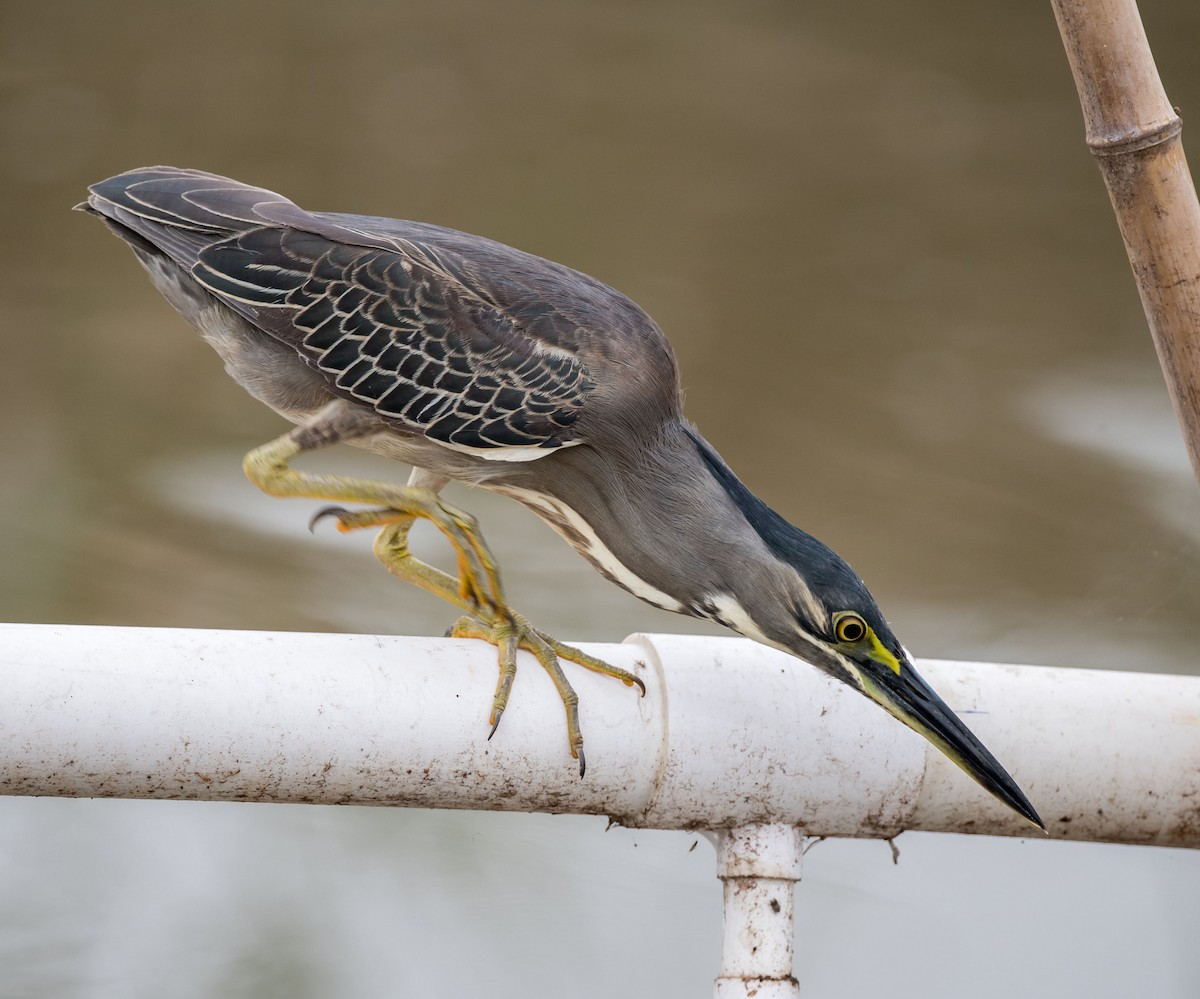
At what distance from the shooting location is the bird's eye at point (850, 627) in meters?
1.45

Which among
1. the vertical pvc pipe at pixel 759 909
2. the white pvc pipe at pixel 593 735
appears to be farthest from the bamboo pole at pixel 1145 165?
the vertical pvc pipe at pixel 759 909

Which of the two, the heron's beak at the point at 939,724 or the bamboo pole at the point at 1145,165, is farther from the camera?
the heron's beak at the point at 939,724

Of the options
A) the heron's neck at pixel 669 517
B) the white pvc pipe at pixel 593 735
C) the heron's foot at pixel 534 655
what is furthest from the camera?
the heron's neck at pixel 669 517

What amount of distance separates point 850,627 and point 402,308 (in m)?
0.63

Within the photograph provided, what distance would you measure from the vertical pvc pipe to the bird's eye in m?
0.19

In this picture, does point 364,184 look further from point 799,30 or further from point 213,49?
point 799,30

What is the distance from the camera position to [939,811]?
1459 mm

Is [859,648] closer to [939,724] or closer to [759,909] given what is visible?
[939,724]

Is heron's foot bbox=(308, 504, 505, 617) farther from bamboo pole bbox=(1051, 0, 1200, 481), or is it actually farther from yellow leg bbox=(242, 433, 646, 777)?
bamboo pole bbox=(1051, 0, 1200, 481)

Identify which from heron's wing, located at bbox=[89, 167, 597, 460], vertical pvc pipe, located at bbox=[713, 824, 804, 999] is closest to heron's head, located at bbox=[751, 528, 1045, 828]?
vertical pvc pipe, located at bbox=[713, 824, 804, 999]

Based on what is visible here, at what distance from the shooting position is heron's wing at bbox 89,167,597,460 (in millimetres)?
1625

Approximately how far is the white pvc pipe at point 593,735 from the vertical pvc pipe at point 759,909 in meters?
0.03

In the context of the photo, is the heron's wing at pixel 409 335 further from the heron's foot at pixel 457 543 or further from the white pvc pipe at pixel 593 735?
the white pvc pipe at pixel 593 735

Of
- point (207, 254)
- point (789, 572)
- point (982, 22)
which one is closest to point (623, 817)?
point (789, 572)
